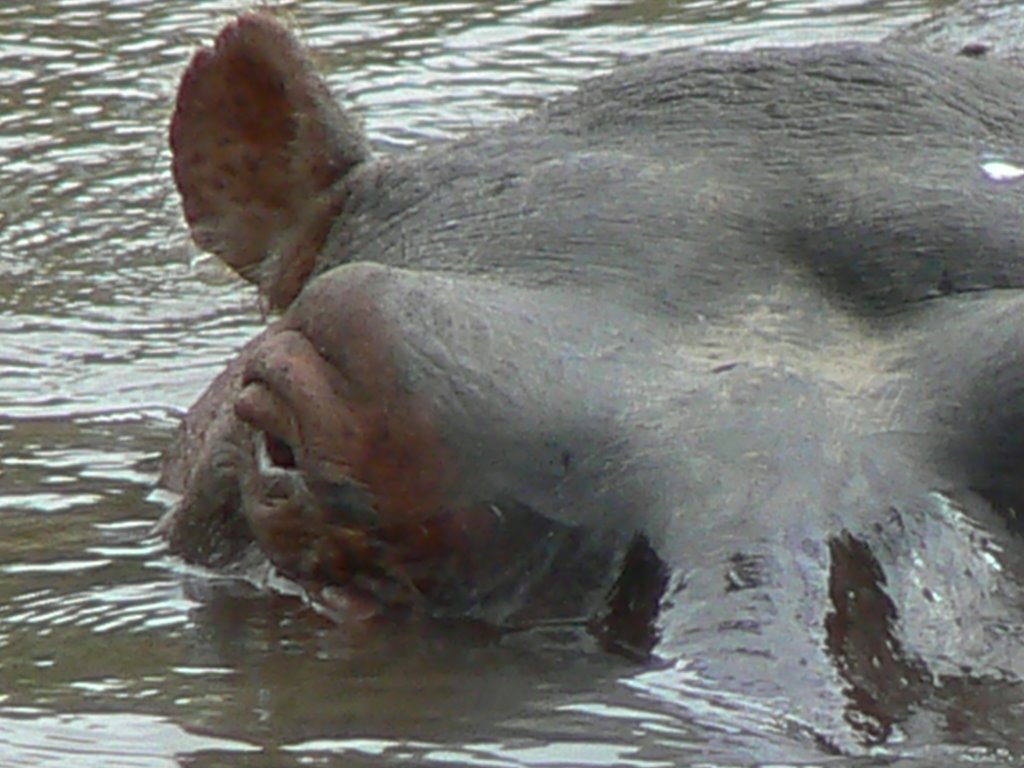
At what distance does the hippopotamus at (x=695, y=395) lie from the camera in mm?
2947

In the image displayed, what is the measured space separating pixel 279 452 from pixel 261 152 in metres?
0.98

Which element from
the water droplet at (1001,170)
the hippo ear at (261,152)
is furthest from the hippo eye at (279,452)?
the water droplet at (1001,170)

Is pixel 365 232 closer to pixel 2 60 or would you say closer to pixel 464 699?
pixel 464 699

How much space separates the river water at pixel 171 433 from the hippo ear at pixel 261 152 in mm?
124

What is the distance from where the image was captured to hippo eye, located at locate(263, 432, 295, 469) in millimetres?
3416

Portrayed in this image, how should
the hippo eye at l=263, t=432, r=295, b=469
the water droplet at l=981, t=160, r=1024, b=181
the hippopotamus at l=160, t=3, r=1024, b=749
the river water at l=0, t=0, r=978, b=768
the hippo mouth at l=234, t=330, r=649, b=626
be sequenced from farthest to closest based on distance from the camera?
the water droplet at l=981, t=160, r=1024, b=181 < the hippo eye at l=263, t=432, r=295, b=469 < the hippo mouth at l=234, t=330, r=649, b=626 < the hippopotamus at l=160, t=3, r=1024, b=749 < the river water at l=0, t=0, r=978, b=768

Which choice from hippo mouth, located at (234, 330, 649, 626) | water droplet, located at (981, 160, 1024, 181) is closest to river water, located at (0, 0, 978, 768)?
hippo mouth, located at (234, 330, 649, 626)

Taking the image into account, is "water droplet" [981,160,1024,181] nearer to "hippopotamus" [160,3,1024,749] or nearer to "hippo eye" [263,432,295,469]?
"hippopotamus" [160,3,1024,749]

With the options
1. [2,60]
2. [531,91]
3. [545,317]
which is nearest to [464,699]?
[545,317]

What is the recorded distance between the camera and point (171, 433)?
5074 mm

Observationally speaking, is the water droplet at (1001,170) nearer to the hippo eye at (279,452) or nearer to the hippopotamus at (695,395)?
the hippopotamus at (695,395)

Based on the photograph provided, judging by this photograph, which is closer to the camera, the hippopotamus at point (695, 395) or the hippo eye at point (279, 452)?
the hippopotamus at point (695, 395)

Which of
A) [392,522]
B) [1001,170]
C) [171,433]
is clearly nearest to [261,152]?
[171,433]

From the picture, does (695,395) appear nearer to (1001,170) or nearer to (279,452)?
(279,452)
